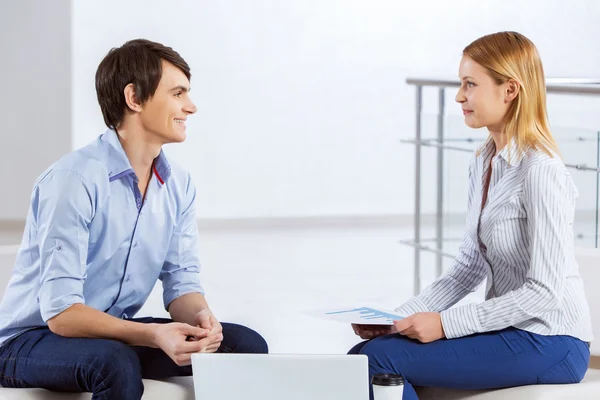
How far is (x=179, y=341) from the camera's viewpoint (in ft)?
6.42


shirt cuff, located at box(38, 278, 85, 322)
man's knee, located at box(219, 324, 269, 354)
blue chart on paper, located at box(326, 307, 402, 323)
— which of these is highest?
shirt cuff, located at box(38, 278, 85, 322)

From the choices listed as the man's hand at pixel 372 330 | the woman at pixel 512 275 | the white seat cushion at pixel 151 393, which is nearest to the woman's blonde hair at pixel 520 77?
the woman at pixel 512 275

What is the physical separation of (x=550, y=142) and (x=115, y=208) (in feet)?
2.97

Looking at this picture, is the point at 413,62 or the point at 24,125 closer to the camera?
the point at 24,125

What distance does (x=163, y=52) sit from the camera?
2197 mm

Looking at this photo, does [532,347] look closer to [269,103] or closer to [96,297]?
[96,297]

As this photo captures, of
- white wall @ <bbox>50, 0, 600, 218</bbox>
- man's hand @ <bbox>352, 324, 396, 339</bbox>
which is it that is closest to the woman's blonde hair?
man's hand @ <bbox>352, 324, 396, 339</bbox>

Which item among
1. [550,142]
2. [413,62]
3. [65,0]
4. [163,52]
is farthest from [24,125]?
[550,142]

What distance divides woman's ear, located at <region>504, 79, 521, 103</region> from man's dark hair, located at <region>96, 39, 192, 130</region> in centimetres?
72

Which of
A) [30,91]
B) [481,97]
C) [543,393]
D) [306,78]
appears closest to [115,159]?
[481,97]

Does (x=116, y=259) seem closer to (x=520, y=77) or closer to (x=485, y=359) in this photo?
(x=485, y=359)

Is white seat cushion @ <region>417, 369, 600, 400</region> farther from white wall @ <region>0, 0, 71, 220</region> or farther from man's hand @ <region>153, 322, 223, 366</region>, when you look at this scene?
white wall @ <region>0, 0, 71, 220</region>

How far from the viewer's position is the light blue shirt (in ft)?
6.57

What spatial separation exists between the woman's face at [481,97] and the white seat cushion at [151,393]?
0.81 meters
